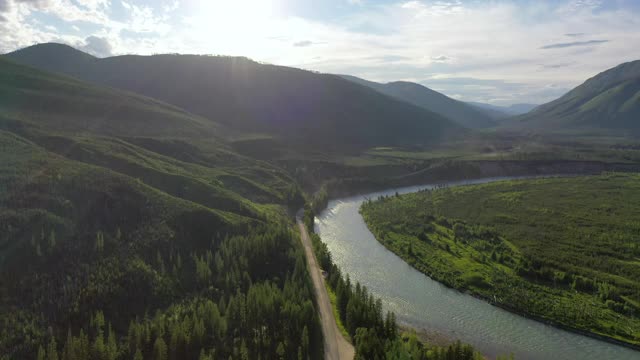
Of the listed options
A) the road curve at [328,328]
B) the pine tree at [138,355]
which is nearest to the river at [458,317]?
the road curve at [328,328]

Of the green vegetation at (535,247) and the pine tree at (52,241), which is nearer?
the pine tree at (52,241)

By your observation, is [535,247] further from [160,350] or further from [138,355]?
[138,355]

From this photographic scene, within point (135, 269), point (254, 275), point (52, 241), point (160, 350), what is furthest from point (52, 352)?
point (254, 275)

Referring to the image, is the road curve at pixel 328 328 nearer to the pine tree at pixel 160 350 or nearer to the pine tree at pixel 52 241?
the pine tree at pixel 160 350

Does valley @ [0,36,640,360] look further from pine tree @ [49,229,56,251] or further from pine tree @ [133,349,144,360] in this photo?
pine tree @ [133,349,144,360]

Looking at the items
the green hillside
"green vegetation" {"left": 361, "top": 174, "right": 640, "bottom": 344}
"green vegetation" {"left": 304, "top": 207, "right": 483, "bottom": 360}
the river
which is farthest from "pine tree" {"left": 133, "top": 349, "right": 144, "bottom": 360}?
"green vegetation" {"left": 361, "top": 174, "right": 640, "bottom": 344}
